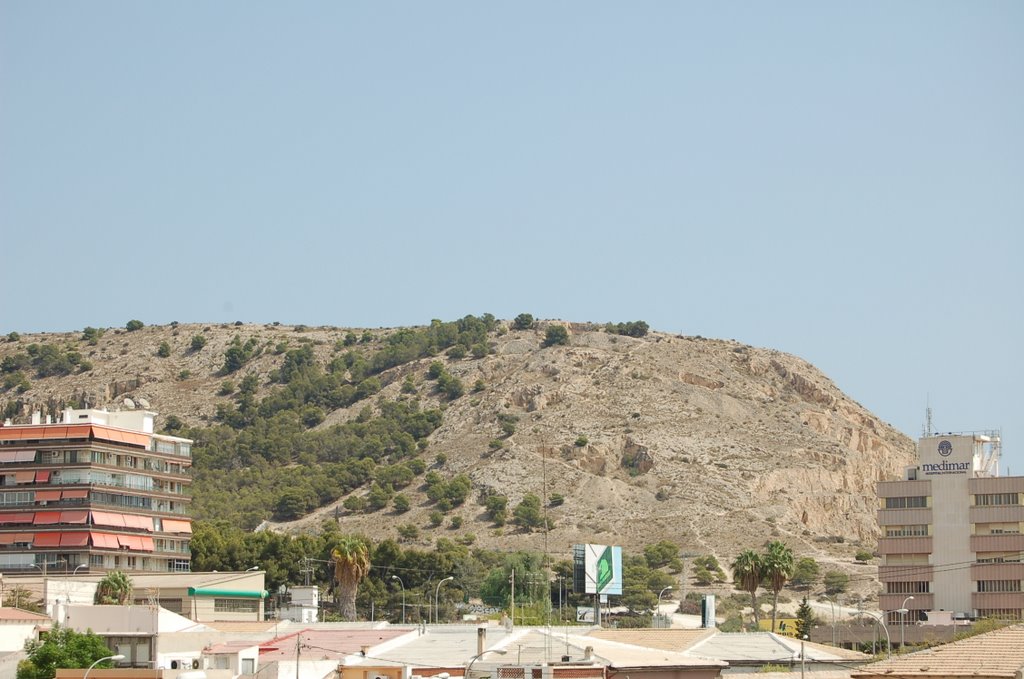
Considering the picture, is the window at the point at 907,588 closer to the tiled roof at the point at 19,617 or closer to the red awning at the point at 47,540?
the red awning at the point at 47,540

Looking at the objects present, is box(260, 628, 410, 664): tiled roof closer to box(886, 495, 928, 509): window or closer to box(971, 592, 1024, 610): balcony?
box(971, 592, 1024, 610): balcony

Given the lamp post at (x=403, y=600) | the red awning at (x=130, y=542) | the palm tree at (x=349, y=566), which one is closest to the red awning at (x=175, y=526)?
the red awning at (x=130, y=542)

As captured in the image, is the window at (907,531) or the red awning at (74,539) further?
the window at (907,531)

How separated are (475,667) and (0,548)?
8607 centimetres

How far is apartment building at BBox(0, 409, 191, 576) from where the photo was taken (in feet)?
515

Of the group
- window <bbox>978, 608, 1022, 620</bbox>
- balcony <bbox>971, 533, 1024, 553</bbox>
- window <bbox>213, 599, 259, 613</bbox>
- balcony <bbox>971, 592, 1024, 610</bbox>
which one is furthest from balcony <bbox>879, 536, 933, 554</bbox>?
window <bbox>213, 599, 259, 613</bbox>

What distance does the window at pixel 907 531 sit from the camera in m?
162

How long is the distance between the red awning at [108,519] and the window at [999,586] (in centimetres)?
8048

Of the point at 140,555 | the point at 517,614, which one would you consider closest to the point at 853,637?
the point at 517,614

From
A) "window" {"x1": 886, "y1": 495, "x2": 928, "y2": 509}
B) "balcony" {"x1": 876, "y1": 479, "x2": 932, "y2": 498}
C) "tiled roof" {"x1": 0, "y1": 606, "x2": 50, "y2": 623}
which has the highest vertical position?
"balcony" {"x1": 876, "y1": 479, "x2": 932, "y2": 498}

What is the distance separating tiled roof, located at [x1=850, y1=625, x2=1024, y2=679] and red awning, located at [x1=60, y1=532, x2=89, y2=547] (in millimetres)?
119480

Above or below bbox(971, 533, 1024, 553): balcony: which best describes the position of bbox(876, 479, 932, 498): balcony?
above

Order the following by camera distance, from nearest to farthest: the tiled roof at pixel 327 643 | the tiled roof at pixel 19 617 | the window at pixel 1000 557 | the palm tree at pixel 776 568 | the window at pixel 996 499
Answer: the tiled roof at pixel 327 643 → the tiled roof at pixel 19 617 → the window at pixel 1000 557 → the window at pixel 996 499 → the palm tree at pixel 776 568

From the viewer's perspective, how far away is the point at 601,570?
515 ft
